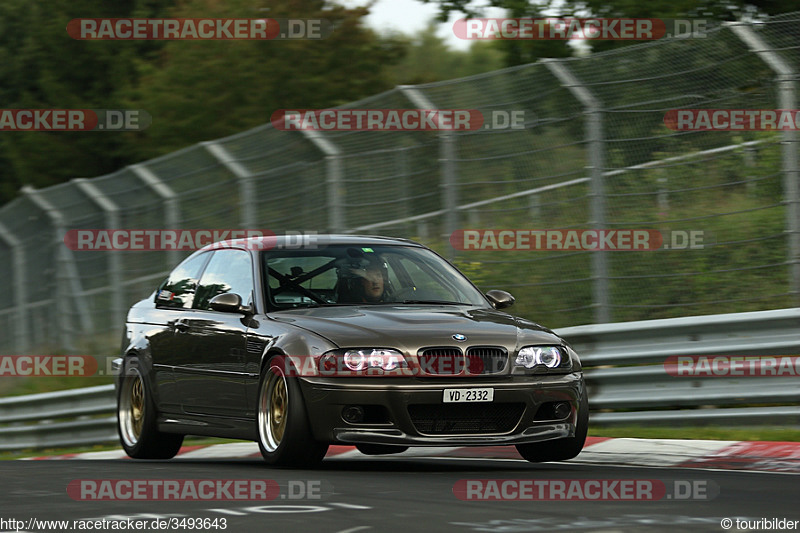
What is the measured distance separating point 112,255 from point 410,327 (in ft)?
35.0

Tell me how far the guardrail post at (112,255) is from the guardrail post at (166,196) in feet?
2.88

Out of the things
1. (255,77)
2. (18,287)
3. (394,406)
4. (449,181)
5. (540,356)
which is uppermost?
(255,77)

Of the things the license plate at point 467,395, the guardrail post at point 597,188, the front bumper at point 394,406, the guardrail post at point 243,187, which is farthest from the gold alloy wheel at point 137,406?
the guardrail post at point 243,187

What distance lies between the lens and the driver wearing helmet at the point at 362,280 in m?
9.52

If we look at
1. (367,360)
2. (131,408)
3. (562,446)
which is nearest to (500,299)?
(562,446)

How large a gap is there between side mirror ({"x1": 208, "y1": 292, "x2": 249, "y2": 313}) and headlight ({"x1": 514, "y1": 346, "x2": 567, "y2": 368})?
1.88 meters

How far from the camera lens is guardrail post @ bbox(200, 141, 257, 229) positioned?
1562 centimetres

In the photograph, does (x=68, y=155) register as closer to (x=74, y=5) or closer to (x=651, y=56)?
(x=74, y=5)

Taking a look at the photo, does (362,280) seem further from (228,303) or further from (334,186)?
(334,186)

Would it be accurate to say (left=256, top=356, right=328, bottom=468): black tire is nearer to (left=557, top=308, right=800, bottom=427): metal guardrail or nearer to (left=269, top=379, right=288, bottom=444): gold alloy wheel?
(left=269, top=379, right=288, bottom=444): gold alloy wheel

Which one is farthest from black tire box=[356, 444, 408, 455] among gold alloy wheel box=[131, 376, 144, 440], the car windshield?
gold alloy wheel box=[131, 376, 144, 440]

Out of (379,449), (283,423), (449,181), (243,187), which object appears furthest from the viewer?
(243,187)

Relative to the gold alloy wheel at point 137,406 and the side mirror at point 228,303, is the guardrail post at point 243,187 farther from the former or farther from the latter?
the side mirror at point 228,303

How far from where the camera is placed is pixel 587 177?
11828mm
